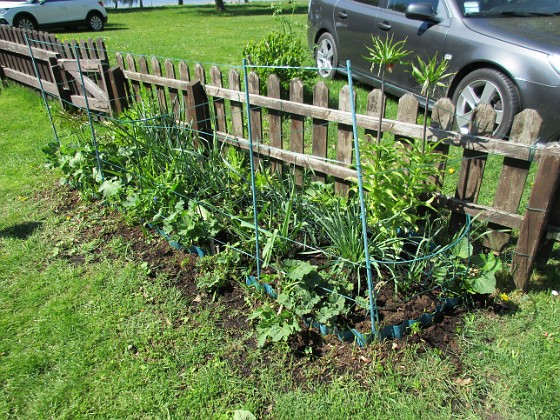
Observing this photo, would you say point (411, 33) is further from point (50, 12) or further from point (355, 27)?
point (50, 12)

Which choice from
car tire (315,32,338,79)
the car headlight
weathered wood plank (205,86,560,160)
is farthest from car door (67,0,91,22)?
the car headlight

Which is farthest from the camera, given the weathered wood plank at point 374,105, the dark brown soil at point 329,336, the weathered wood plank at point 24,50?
the weathered wood plank at point 24,50

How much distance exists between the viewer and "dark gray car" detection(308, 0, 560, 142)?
400 cm

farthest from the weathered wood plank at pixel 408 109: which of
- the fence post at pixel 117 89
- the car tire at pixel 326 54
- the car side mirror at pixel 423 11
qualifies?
the car tire at pixel 326 54

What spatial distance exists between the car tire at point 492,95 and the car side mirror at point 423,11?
0.83 m

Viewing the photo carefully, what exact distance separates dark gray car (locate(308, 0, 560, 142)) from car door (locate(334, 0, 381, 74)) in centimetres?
2

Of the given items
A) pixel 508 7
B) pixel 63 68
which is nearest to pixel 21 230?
pixel 63 68

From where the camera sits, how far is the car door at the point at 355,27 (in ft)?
19.4

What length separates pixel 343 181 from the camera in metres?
3.62

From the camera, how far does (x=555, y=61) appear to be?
386 centimetres

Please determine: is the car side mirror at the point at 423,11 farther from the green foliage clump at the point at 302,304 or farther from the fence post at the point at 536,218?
the green foliage clump at the point at 302,304

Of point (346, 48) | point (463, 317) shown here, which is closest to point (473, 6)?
point (346, 48)

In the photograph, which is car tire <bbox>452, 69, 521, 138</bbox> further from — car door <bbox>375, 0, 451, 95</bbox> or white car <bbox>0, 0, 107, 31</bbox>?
white car <bbox>0, 0, 107, 31</bbox>

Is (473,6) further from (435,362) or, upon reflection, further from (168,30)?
(168,30)
